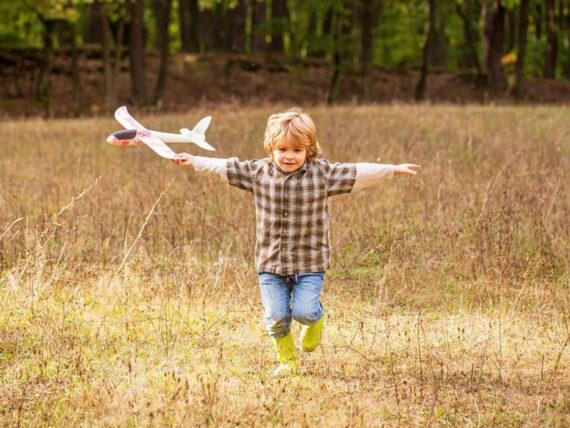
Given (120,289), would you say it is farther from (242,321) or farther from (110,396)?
(110,396)

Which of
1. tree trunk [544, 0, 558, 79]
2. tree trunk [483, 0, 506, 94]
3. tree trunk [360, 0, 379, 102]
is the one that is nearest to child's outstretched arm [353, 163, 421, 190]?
tree trunk [360, 0, 379, 102]

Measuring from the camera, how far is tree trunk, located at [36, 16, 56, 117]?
24.3 m

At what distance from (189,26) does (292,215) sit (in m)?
32.8

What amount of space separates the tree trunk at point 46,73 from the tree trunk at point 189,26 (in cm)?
Result: 968

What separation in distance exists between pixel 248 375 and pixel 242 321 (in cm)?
106

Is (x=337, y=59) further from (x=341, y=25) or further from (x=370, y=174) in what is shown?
(x=370, y=174)

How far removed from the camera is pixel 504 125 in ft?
51.7

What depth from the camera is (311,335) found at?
5.06 m

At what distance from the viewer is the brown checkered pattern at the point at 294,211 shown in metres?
4.84

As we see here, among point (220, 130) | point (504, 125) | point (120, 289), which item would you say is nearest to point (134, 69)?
point (220, 130)

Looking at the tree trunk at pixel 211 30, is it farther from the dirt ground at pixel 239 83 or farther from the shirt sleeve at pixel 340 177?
the shirt sleeve at pixel 340 177

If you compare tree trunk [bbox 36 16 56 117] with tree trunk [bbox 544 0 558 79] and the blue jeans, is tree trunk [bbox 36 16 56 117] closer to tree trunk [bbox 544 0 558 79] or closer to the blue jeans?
tree trunk [bbox 544 0 558 79]

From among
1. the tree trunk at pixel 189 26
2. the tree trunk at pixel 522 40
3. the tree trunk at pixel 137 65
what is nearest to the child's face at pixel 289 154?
the tree trunk at pixel 137 65

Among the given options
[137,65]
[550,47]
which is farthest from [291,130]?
[550,47]
